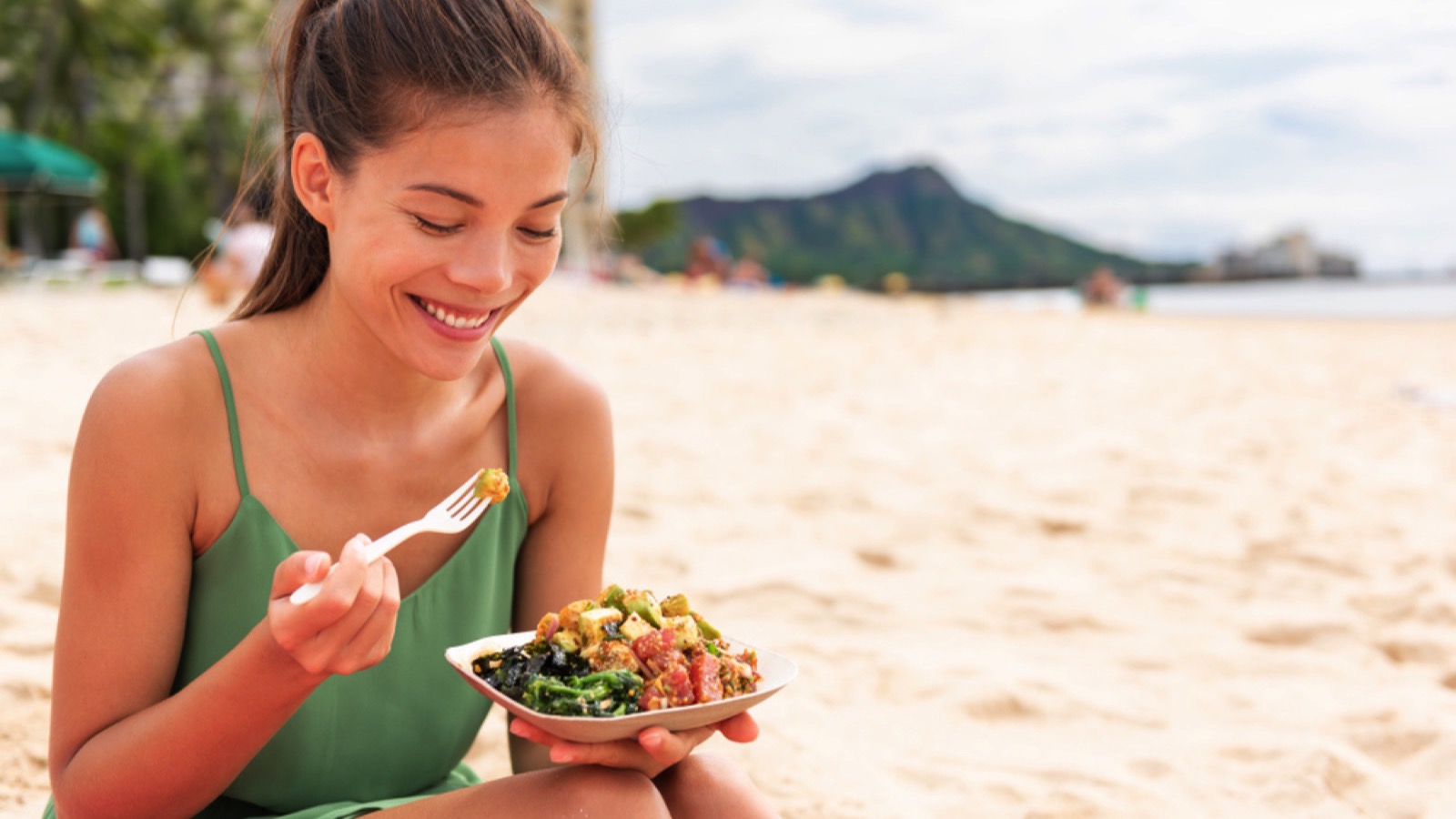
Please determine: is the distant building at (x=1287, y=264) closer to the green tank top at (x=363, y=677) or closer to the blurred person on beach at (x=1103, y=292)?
the blurred person on beach at (x=1103, y=292)

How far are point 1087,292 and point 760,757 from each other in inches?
1106

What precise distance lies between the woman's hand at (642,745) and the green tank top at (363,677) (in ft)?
1.27

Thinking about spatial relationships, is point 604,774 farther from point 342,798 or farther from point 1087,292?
point 1087,292

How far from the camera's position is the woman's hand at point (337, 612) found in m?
1.28

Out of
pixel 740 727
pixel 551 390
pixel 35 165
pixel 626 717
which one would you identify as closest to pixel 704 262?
pixel 35 165

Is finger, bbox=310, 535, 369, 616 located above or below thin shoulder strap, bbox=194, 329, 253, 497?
below

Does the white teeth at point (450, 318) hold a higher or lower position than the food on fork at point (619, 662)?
higher

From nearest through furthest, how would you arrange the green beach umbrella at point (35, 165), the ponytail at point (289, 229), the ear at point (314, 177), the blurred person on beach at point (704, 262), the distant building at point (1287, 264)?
1. the ear at point (314, 177)
2. the ponytail at point (289, 229)
3. the green beach umbrella at point (35, 165)
4. the blurred person on beach at point (704, 262)
5. the distant building at point (1287, 264)

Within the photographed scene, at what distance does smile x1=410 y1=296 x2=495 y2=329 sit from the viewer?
1.63 m

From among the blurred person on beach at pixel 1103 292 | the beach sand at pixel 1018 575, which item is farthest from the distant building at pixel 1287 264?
the beach sand at pixel 1018 575

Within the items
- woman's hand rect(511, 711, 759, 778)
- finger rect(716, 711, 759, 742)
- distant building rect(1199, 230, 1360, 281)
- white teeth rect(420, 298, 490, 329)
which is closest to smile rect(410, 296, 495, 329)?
white teeth rect(420, 298, 490, 329)

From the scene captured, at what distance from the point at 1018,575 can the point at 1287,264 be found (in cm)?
8544

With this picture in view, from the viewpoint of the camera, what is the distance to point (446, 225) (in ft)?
5.20

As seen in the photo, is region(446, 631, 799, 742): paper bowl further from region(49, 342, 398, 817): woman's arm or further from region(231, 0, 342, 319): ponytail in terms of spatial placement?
region(231, 0, 342, 319): ponytail
